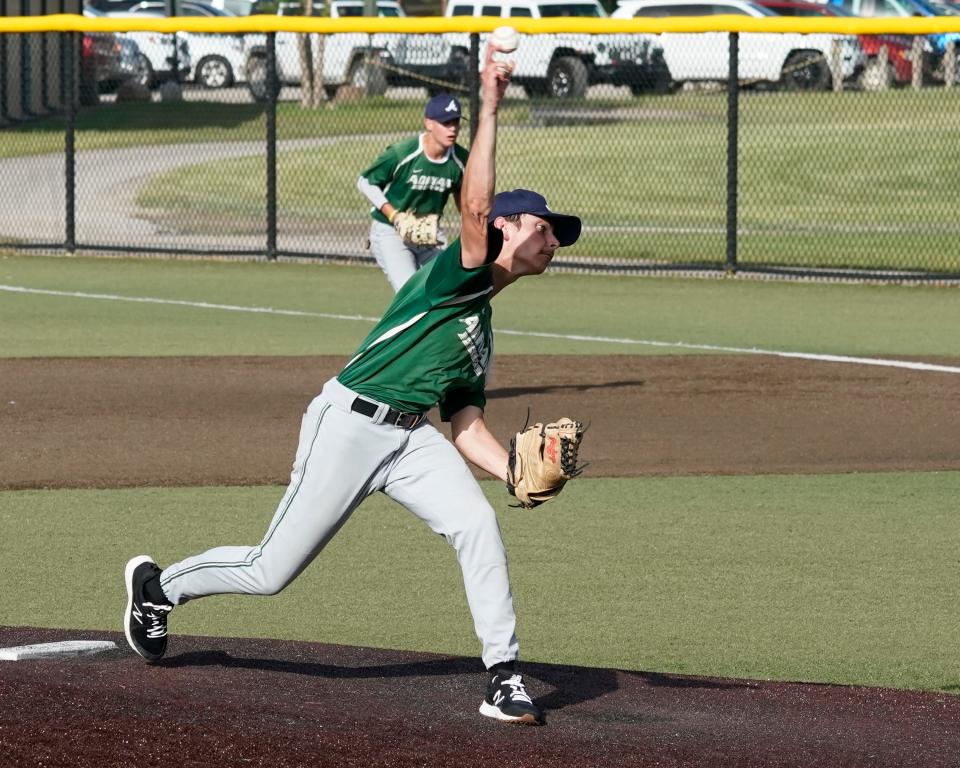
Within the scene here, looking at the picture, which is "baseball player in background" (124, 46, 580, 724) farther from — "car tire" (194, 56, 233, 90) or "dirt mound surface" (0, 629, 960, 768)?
"car tire" (194, 56, 233, 90)

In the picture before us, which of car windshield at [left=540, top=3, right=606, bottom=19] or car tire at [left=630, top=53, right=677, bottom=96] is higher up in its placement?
car windshield at [left=540, top=3, right=606, bottom=19]

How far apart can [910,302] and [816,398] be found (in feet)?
19.4

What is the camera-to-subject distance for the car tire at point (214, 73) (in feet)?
87.1

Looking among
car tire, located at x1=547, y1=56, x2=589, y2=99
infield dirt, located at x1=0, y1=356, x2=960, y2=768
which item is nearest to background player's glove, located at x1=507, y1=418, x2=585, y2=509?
infield dirt, located at x1=0, y1=356, x2=960, y2=768

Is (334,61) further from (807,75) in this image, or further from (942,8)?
(942,8)

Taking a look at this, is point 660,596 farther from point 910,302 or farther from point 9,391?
point 910,302

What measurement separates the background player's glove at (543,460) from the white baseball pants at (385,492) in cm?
14

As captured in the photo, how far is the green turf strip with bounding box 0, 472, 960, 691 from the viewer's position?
6965mm

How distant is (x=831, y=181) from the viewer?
27.8 metres

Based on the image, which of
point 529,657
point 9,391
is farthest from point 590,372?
point 529,657

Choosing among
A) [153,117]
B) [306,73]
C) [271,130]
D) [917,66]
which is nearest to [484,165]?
[271,130]

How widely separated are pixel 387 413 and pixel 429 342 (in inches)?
10.5

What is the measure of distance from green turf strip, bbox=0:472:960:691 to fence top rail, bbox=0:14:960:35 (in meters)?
9.57

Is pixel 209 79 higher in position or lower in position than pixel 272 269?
higher
